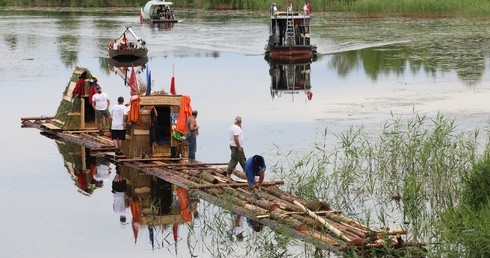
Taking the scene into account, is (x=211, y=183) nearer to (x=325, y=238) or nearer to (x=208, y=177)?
(x=208, y=177)

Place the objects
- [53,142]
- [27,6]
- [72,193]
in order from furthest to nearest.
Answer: [27,6] → [53,142] → [72,193]

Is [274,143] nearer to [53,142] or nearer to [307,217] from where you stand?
[53,142]

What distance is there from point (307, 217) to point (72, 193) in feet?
21.6

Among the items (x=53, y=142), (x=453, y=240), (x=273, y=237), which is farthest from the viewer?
(x=53, y=142)

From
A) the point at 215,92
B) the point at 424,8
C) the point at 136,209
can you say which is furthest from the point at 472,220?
the point at 424,8

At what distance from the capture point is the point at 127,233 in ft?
65.2

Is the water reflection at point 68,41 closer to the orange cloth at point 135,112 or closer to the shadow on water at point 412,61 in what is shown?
the shadow on water at point 412,61

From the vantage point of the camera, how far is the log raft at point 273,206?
1692 cm

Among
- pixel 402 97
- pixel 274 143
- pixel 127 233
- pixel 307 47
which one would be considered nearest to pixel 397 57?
pixel 307 47

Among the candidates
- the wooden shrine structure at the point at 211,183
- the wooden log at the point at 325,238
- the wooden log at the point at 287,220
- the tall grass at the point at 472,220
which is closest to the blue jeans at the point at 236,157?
the wooden shrine structure at the point at 211,183

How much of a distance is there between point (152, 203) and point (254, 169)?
183 cm

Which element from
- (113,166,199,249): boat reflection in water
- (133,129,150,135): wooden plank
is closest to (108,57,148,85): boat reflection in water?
(133,129,150,135): wooden plank

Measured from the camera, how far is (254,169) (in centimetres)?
2097

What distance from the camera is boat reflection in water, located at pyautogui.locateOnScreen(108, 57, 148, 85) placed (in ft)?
157
